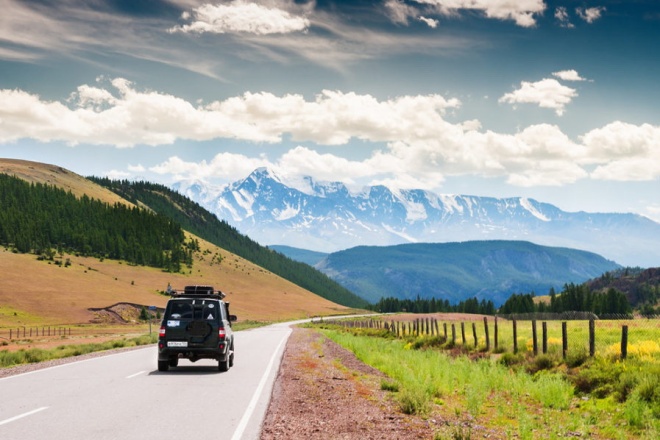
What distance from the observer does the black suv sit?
20.4 m

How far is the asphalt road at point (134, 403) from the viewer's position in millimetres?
10250

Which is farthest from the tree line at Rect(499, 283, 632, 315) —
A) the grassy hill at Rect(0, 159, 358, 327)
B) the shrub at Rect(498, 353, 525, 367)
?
the shrub at Rect(498, 353, 525, 367)

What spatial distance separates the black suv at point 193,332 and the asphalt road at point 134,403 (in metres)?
0.60

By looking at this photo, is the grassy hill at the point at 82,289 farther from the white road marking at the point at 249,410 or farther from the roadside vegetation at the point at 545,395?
the roadside vegetation at the point at 545,395

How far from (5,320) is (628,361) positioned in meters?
96.6

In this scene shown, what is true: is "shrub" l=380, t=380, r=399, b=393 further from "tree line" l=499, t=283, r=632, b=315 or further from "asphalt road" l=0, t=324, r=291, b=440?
"tree line" l=499, t=283, r=632, b=315

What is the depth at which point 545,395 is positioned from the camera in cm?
1438

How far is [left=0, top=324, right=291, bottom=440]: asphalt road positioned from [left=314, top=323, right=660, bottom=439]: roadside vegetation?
11.8 feet

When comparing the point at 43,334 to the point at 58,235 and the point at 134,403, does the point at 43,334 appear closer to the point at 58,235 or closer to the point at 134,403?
the point at 134,403

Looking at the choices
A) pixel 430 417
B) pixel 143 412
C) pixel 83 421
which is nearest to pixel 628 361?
pixel 430 417

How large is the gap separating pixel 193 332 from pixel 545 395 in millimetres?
11050

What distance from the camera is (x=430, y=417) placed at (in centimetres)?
1224

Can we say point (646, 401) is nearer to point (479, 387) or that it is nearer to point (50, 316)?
point (479, 387)

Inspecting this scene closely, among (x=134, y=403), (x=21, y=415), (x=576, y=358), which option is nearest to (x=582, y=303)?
(x=576, y=358)
